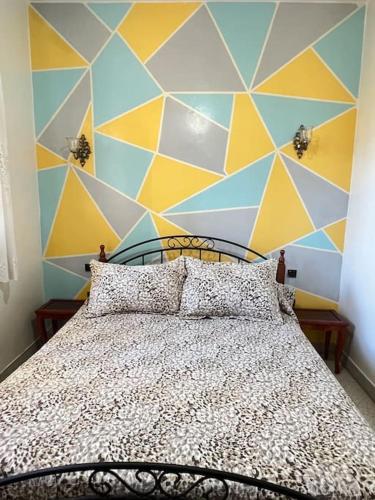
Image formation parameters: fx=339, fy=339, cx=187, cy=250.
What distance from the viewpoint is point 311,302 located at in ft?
9.79

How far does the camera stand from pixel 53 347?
1914mm

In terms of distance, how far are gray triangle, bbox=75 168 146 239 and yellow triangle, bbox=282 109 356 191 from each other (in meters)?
1.38

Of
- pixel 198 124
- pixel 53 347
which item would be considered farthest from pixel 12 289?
pixel 198 124

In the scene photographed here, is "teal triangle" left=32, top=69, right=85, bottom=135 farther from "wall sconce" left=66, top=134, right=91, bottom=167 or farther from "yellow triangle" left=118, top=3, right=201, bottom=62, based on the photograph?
"yellow triangle" left=118, top=3, right=201, bottom=62

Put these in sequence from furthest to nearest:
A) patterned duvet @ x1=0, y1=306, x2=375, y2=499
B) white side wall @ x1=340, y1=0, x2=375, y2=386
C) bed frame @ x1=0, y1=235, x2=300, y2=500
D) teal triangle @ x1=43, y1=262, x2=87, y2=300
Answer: teal triangle @ x1=43, y1=262, x2=87, y2=300
white side wall @ x1=340, y1=0, x2=375, y2=386
patterned duvet @ x1=0, y1=306, x2=375, y2=499
bed frame @ x1=0, y1=235, x2=300, y2=500

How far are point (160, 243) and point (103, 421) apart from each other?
1853 millimetres

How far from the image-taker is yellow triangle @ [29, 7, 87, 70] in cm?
272

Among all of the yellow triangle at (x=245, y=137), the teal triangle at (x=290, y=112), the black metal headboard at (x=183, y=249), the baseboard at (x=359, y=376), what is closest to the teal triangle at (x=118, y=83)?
the yellow triangle at (x=245, y=137)

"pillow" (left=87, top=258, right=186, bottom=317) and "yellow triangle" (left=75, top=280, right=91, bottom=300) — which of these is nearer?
"pillow" (left=87, top=258, right=186, bottom=317)

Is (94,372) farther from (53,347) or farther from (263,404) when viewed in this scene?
(263,404)

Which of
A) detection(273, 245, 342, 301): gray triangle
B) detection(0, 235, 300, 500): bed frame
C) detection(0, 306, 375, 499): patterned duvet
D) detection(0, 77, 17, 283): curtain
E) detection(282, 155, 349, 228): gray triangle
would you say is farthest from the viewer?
detection(273, 245, 342, 301): gray triangle

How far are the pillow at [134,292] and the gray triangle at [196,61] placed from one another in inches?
60.8

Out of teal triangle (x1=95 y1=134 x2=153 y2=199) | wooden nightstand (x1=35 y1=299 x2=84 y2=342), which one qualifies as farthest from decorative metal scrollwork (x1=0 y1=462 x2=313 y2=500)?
teal triangle (x1=95 y1=134 x2=153 y2=199)

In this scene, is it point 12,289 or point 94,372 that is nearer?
point 94,372
